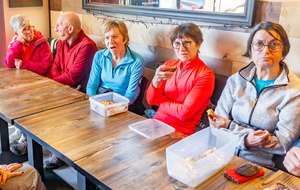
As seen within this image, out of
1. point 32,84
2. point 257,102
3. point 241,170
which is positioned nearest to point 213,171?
point 241,170

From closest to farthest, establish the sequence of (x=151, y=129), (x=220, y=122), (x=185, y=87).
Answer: (x=151, y=129)
(x=220, y=122)
(x=185, y=87)

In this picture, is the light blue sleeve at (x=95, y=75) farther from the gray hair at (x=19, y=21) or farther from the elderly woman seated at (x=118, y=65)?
the gray hair at (x=19, y=21)

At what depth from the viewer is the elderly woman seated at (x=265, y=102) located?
166cm

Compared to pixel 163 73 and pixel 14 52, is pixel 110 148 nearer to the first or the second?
pixel 163 73

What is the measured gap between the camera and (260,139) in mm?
1630

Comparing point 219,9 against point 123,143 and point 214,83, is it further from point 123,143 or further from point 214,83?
point 123,143

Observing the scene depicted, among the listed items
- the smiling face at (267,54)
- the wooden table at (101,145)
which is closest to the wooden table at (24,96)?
the wooden table at (101,145)

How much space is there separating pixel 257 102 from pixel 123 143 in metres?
0.79

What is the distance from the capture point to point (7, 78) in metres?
2.56

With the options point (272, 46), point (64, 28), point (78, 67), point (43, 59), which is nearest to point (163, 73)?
point (272, 46)

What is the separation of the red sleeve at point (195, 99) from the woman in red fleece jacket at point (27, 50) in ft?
5.33

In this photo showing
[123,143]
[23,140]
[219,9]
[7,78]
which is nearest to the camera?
[123,143]

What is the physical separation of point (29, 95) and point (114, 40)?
2.63 ft

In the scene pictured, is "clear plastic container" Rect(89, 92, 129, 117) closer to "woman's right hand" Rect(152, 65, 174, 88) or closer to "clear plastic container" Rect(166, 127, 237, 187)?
"woman's right hand" Rect(152, 65, 174, 88)
